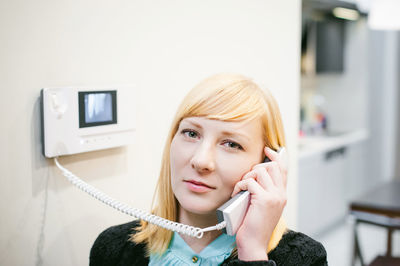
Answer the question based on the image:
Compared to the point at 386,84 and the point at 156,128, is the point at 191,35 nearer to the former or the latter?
the point at 156,128

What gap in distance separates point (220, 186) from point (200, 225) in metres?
0.11

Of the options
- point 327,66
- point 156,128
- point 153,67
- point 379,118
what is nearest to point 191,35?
point 153,67

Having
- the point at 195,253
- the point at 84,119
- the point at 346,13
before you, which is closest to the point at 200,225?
the point at 195,253

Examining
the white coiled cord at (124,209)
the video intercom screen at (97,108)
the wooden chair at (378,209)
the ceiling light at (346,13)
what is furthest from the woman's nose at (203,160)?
the ceiling light at (346,13)

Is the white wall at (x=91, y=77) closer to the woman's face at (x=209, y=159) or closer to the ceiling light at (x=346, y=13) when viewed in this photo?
the woman's face at (x=209, y=159)

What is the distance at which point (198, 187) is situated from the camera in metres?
0.89

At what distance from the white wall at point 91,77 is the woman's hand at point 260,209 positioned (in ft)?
0.99

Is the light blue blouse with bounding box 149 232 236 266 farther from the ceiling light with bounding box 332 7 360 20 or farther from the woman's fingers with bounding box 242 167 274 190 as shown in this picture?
the ceiling light with bounding box 332 7 360 20

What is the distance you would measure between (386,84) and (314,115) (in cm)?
105

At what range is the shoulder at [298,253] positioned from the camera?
0.95m

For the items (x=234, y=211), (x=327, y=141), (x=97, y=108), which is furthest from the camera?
(x=327, y=141)

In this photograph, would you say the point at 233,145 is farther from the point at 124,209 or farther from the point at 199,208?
the point at 124,209

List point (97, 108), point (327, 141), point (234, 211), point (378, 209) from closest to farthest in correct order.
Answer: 1. point (234, 211)
2. point (97, 108)
3. point (378, 209)
4. point (327, 141)

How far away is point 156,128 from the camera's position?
3.63 feet
